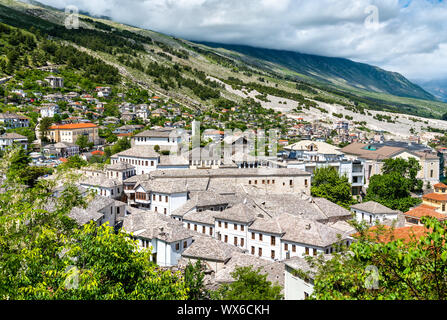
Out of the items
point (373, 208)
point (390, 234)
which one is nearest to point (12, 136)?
point (373, 208)

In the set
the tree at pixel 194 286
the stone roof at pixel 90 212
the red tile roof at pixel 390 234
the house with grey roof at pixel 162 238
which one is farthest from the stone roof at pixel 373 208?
the stone roof at pixel 90 212

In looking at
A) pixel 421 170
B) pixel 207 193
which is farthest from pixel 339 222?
pixel 421 170

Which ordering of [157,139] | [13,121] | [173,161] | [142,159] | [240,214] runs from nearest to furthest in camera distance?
[240,214] → [142,159] → [173,161] → [157,139] → [13,121]

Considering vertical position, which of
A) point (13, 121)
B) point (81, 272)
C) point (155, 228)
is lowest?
point (155, 228)

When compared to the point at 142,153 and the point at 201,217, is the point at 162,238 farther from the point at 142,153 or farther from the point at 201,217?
the point at 142,153

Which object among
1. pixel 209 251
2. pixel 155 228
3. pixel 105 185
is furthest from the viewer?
pixel 105 185

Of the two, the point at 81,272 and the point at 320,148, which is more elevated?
the point at 320,148
